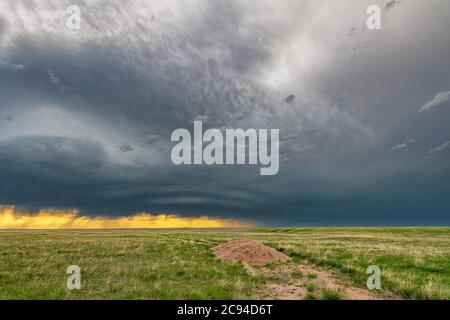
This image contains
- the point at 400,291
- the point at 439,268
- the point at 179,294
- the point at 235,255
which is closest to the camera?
the point at 179,294

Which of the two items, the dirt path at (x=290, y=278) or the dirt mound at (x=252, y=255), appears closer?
the dirt path at (x=290, y=278)

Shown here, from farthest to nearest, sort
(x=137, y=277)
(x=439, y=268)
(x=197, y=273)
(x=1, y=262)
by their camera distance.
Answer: (x=1, y=262) → (x=439, y=268) → (x=197, y=273) → (x=137, y=277)

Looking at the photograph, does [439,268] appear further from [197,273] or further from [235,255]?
[197,273]

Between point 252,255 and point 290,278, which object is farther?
point 252,255

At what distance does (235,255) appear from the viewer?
25.3 m

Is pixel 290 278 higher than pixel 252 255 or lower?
lower

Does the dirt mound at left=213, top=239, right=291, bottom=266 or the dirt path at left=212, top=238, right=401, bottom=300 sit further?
the dirt mound at left=213, top=239, right=291, bottom=266

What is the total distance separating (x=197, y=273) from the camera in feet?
60.8

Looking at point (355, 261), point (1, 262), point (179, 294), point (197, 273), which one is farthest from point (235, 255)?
point (1, 262)

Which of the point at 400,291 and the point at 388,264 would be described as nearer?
the point at 400,291
